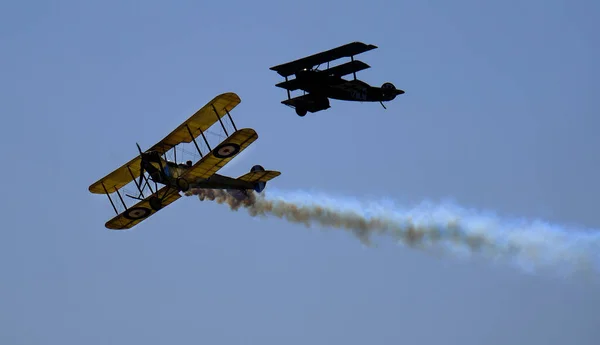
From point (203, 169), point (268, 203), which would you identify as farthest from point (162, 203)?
point (268, 203)

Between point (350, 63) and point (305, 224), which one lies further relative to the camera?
point (305, 224)

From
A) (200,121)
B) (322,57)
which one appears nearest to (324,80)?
(322,57)

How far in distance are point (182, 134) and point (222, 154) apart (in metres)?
3.29

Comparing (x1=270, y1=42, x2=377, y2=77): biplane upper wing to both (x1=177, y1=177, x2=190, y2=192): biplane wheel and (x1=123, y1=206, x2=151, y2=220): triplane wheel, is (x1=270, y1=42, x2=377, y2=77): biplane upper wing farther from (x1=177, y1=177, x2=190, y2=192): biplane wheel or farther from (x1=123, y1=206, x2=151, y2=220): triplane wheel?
(x1=123, y1=206, x2=151, y2=220): triplane wheel

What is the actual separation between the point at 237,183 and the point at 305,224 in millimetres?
3503

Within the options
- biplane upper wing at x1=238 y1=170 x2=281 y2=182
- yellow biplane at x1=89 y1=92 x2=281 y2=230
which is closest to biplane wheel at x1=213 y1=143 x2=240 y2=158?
yellow biplane at x1=89 y1=92 x2=281 y2=230

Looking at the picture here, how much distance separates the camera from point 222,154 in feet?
190

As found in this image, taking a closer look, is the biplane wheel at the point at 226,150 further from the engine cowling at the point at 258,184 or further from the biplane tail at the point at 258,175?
the engine cowling at the point at 258,184

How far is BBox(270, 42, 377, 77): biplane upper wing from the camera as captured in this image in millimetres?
60312

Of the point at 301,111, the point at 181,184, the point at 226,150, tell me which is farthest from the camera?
the point at 301,111

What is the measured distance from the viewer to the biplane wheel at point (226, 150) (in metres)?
57.7

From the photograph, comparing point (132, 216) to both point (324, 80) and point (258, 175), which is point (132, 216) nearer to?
point (258, 175)

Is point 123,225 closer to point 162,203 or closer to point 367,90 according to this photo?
point 162,203

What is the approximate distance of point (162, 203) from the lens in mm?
59812
